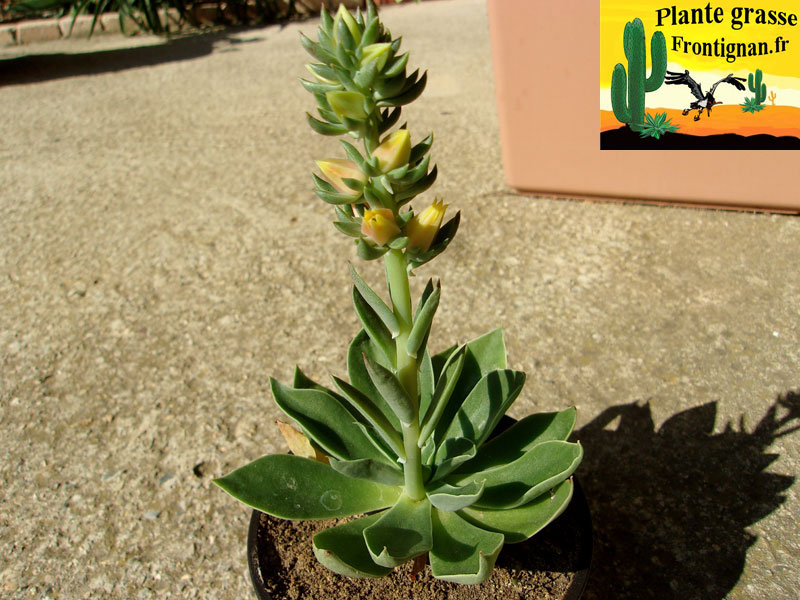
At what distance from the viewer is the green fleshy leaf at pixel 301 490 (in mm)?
1013

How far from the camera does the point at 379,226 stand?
803 millimetres

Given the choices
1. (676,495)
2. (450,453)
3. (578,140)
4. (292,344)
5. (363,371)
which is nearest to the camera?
(450,453)

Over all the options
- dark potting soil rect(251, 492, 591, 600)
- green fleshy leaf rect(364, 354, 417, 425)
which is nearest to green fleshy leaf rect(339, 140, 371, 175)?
green fleshy leaf rect(364, 354, 417, 425)

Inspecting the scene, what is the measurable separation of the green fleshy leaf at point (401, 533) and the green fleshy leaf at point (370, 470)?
0.13ft

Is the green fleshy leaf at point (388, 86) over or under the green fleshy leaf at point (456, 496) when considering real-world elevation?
over

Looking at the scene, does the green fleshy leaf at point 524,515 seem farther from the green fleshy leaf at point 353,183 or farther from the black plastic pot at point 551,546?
the green fleshy leaf at point 353,183

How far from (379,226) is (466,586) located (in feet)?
1.92

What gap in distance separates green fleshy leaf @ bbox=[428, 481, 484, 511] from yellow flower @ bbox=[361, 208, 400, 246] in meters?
0.35

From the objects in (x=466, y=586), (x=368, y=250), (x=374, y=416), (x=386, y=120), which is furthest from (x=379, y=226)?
(x=466, y=586)

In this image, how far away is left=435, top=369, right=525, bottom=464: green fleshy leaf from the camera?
110cm

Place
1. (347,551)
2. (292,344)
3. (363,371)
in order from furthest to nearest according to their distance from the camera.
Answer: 1. (292,344)
2. (363,371)
3. (347,551)

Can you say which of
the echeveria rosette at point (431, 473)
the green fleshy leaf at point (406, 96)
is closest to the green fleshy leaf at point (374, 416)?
the echeveria rosette at point (431, 473)

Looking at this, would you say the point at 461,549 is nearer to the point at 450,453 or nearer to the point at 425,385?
the point at 450,453

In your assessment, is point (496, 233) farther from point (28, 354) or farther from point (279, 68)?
point (279, 68)
